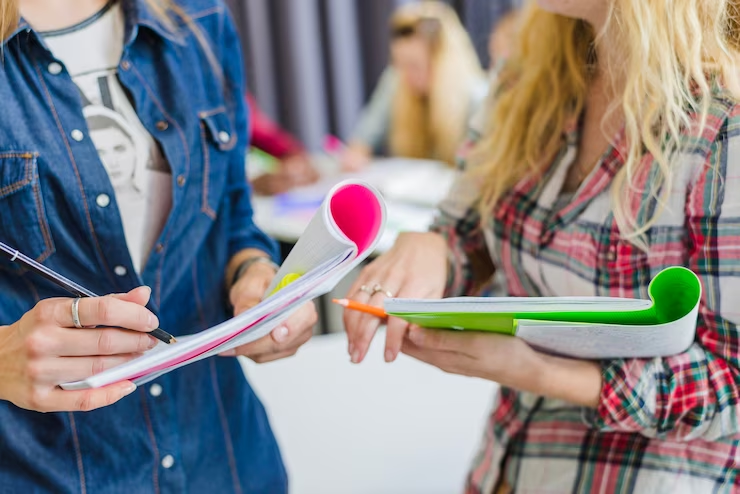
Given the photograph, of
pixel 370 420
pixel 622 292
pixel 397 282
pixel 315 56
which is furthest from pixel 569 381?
pixel 315 56

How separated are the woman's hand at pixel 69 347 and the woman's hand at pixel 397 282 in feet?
0.95

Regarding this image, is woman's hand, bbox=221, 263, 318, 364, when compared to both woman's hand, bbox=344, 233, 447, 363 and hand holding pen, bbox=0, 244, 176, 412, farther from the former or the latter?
hand holding pen, bbox=0, 244, 176, 412

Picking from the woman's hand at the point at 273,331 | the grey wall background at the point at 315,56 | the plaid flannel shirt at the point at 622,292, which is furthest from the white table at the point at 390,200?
the grey wall background at the point at 315,56

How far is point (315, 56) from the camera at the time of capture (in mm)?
4477

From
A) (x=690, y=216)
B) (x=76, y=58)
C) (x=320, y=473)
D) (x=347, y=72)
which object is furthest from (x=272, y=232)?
(x=347, y=72)

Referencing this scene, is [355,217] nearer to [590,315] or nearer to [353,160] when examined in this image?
[590,315]

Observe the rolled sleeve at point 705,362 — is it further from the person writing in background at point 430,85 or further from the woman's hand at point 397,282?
the person writing in background at point 430,85

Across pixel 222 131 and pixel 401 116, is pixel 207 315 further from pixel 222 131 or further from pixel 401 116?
pixel 401 116

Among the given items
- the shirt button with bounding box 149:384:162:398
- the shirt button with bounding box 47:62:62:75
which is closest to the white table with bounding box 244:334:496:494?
the shirt button with bounding box 149:384:162:398

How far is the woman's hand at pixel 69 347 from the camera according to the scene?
26.1 inches

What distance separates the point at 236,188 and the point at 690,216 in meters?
0.57

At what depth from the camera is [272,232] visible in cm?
251

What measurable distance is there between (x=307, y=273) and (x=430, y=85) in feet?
9.74

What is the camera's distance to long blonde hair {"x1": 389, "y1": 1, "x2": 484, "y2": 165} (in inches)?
136
